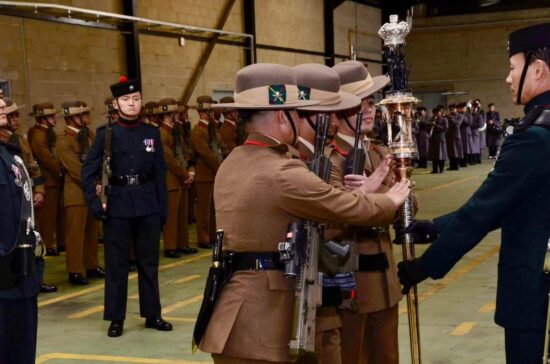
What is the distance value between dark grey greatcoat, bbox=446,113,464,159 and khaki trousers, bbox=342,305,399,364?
57.0 ft

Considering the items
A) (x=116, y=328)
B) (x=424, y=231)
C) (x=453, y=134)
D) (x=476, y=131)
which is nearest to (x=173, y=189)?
(x=116, y=328)

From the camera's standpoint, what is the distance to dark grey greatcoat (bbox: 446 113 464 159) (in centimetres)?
2064

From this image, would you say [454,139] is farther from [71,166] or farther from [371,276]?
[371,276]

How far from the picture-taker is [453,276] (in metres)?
7.66

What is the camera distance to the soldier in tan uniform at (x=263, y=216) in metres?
2.76

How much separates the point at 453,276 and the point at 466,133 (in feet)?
47.2

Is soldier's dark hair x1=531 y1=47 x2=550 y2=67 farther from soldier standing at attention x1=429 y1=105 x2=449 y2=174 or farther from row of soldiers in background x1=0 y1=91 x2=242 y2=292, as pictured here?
soldier standing at attention x1=429 y1=105 x2=449 y2=174

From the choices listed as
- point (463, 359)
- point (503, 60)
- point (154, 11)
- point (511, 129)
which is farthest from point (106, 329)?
point (503, 60)

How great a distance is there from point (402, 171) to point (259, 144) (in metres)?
0.70

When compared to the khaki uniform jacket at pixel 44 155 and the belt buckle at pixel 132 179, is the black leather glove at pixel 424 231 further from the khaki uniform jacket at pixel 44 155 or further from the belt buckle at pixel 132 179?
the khaki uniform jacket at pixel 44 155

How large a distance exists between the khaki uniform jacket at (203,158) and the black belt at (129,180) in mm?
4106

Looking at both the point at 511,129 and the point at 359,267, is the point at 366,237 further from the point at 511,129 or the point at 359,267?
the point at 511,129

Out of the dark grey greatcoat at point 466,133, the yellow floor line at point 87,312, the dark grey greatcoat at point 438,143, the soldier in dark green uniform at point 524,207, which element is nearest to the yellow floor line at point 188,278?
the yellow floor line at point 87,312

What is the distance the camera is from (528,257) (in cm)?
268
